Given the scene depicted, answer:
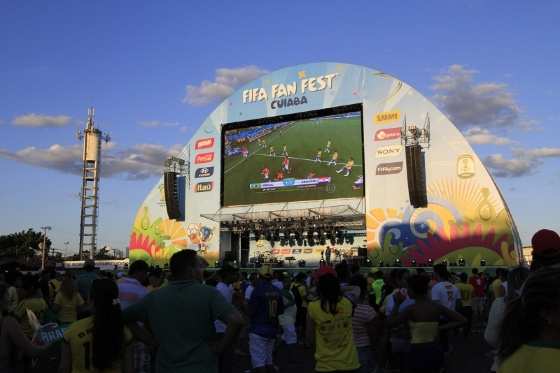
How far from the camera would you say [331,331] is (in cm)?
551

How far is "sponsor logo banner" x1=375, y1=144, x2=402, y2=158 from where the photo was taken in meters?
38.0

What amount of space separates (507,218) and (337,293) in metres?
31.5

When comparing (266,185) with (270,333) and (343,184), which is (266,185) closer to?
(343,184)

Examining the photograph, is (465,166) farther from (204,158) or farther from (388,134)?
(204,158)

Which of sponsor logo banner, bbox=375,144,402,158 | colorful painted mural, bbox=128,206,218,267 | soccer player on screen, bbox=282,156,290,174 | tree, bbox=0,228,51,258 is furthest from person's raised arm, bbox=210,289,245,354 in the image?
tree, bbox=0,228,51,258

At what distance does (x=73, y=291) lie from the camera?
369 inches

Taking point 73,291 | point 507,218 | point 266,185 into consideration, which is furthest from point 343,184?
point 73,291

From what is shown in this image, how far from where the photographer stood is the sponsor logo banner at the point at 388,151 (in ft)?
125

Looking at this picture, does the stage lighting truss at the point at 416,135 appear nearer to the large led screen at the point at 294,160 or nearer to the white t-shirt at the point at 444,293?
the large led screen at the point at 294,160

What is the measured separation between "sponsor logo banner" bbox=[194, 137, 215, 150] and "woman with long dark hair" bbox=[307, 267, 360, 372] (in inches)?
1628

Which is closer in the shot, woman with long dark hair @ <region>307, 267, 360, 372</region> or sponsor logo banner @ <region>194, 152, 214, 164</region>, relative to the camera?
woman with long dark hair @ <region>307, 267, 360, 372</region>

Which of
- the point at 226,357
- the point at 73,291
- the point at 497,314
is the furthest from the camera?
the point at 73,291

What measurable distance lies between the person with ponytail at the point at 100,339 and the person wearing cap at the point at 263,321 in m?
4.27

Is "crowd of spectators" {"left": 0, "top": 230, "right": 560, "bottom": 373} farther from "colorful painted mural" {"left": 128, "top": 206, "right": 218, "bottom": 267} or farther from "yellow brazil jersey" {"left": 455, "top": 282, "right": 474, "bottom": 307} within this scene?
"colorful painted mural" {"left": 128, "top": 206, "right": 218, "bottom": 267}
